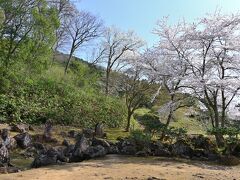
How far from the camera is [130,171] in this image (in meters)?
9.71

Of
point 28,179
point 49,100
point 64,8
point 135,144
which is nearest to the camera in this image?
point 28,179

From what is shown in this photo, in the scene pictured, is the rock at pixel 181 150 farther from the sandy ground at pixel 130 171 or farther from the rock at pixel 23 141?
the rock at pixel 23 141

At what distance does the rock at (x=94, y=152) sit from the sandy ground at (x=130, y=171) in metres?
0.33

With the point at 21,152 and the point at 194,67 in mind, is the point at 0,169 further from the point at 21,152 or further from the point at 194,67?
the point at 194,67

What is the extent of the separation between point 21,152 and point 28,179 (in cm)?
461

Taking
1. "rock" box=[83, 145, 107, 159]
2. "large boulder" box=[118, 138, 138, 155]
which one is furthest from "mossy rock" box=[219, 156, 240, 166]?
"rock" box=[83, 145, 107, 159]

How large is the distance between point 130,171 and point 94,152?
262 centimetres

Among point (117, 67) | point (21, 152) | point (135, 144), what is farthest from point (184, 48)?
point (117, 67)

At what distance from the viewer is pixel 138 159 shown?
479 inches

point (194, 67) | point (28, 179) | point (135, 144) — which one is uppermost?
point (194, 67)

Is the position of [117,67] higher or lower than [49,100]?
higher

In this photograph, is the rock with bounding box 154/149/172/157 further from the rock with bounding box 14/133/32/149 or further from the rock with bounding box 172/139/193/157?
the rock with bounding box 14/133/32/149

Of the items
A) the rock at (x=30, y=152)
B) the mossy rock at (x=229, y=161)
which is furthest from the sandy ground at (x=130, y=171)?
the rock at (x=30, y=152)

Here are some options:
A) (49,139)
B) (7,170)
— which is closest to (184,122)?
(49,139)
